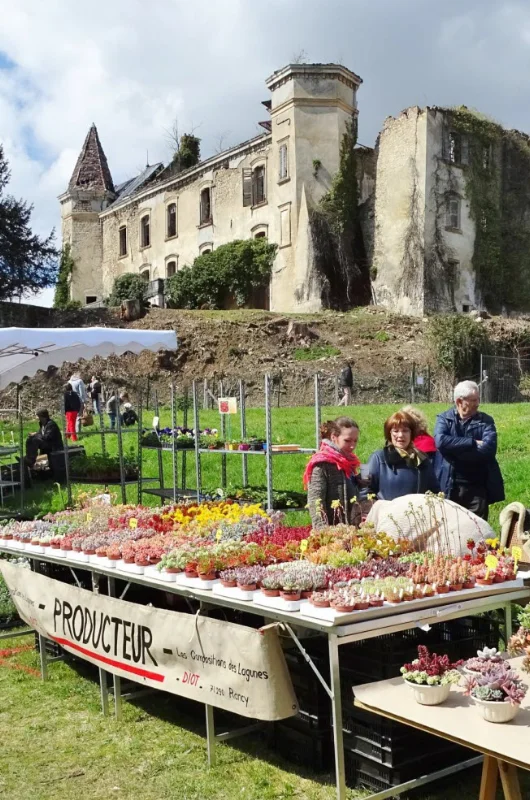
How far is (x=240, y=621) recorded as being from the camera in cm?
493

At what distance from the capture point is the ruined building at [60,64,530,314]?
30922 millimetres

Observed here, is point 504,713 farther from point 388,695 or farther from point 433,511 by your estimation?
point 433,511

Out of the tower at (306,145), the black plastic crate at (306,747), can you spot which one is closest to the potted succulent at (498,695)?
the black plastic crate at (306,747)

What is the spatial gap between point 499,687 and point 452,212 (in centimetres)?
3040

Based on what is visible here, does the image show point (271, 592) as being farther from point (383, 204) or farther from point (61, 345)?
point (383, 204)

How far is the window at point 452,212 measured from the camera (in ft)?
103

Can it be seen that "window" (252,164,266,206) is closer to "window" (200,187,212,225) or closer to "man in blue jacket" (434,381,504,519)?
"window" (200,187,212,225)

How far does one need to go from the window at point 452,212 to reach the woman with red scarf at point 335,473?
27.2m

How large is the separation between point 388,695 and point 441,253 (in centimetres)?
2918

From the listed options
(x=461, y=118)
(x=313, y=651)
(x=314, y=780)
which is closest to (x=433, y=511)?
(x=313, y=651)

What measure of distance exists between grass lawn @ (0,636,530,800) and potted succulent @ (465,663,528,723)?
1138 millimetres

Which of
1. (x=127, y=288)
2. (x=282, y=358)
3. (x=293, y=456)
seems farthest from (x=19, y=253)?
(x=293, y=456)

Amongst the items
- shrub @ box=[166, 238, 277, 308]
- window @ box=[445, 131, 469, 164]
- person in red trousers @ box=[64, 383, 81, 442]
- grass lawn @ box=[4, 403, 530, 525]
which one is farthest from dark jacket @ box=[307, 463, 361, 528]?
shrub @ box=[166, 238, 277, 308]

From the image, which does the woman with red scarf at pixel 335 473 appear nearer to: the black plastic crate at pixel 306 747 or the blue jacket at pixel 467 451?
the blue jacket at pixel 467 451
